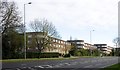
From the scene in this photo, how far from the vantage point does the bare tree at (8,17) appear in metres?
62.2

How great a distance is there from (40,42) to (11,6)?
98.0ft

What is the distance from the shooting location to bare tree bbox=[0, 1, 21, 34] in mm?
62234

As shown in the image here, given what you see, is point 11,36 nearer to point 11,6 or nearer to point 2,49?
point 2,49

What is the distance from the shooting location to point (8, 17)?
62.5 metres

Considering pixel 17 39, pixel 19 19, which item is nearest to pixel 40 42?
pixel 17 39

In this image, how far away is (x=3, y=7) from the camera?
204 feet

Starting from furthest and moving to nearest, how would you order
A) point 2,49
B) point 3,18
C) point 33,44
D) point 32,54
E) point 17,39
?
point 33,44 < point 32,54 < point 17,39 < point 2,49 < point 3,18

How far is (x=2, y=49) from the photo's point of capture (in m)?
69.5

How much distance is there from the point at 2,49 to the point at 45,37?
22.7m

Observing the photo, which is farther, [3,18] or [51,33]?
[51,33]

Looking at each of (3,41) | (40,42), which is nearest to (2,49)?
(3,41)

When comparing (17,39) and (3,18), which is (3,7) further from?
(17,39)

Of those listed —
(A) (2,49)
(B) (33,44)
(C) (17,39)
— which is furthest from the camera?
(B) (33,44)

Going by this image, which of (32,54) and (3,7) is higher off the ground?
(3,7)
